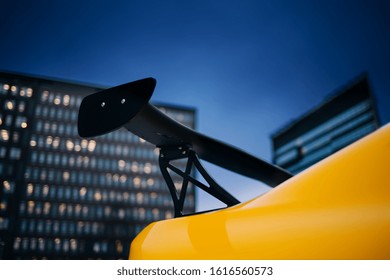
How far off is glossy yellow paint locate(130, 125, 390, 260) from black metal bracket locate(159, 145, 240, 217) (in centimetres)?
31

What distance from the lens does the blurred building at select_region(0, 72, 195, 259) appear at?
52.6m

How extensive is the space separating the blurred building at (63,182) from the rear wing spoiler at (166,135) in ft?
182

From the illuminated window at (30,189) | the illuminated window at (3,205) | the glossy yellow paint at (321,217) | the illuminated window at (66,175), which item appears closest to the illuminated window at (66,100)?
the illuminated window at (66,175)

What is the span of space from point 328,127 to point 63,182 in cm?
4392

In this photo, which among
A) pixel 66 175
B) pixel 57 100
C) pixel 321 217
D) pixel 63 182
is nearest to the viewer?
pixel 321 217

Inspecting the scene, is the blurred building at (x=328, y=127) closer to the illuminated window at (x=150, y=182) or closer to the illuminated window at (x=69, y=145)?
the illuminated window at (x=150, y=182)

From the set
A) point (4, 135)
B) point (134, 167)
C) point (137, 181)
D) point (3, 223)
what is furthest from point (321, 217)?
point (134, 167)

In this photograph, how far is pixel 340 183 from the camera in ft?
1.68

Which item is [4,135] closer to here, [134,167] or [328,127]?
[134,167]

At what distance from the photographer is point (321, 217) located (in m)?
0.50

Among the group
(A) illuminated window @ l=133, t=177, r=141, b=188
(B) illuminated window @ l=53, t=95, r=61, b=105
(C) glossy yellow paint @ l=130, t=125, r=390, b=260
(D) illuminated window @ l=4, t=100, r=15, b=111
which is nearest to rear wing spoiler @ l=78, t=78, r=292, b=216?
(C) glossy yellow paint @ l=130, t=125, r=390, b=260

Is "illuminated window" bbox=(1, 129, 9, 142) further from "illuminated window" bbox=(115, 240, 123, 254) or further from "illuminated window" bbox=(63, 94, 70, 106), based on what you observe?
"illuminated window" bbox=(115, 240, 123, 254)

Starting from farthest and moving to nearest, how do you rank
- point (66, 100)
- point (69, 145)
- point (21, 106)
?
point (66, 100), point (69, 145), point (21, 106)
